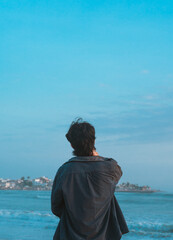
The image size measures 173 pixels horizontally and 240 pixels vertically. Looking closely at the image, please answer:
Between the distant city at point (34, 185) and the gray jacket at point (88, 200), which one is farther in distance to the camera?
the distant city at point (34, 185)

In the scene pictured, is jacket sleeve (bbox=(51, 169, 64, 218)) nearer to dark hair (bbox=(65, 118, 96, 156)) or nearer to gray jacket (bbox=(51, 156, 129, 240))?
gray jacket (bbox=(51, 156, 129, 240))

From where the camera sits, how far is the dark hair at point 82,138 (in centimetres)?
208

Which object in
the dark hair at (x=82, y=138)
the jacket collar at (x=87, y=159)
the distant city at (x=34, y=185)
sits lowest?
the distant city at (x=34, y=185)

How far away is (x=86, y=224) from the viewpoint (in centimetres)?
198

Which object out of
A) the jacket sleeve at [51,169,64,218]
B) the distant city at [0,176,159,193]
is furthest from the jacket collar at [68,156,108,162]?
the distant city at [0,176,159,193]

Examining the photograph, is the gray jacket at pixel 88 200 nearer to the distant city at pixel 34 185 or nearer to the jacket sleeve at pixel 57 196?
the jacket sleeve at pixel 57 196

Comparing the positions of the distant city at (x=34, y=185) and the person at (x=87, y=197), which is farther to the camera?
the distant city at (x=34, y=185)

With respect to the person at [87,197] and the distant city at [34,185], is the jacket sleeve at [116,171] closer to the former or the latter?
the person at [87,197]

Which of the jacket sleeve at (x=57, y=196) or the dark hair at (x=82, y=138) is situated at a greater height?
the dark hair at (x=82, y=138)

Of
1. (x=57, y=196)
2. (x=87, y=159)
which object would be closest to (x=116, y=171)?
(x=87, y=159)

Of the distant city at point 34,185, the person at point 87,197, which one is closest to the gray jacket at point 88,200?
the person at point 87,197

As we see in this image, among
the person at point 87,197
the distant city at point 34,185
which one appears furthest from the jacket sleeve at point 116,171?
the distant city at point 34,185

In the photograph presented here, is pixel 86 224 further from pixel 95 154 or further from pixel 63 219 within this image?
pixel 95 154

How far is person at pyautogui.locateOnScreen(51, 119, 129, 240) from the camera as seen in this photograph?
199 centimetres
